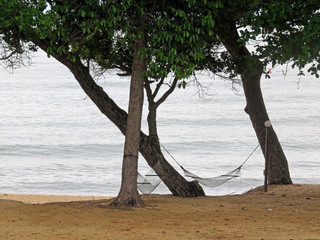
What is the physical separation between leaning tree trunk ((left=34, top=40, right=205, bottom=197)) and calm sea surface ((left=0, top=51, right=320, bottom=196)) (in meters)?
Answer: 3.32

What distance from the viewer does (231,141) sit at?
30.7 meters

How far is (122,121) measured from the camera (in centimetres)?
1073

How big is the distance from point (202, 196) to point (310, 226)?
4791 mm

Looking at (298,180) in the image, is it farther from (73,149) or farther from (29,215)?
(29,215)

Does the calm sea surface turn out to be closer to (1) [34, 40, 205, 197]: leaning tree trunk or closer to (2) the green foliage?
(1) [34, 40, 205, 197]: leaning tree trunk

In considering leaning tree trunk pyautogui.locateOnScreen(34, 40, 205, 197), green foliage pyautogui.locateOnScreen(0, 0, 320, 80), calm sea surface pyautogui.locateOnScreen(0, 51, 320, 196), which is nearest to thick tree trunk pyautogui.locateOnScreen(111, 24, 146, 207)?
green foliage pyautogui.locateOnScreen(0, 0, 320, 80)

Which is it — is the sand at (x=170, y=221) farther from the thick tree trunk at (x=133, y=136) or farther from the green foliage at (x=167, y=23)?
the green foliage at (x=167, y=23)

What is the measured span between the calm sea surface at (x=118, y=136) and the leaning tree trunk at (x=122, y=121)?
3.32 m

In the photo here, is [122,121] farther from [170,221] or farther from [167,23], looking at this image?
[170,221]

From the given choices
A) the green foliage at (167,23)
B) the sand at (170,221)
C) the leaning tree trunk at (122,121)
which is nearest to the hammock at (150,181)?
the leaning tree trunk at (122,121)

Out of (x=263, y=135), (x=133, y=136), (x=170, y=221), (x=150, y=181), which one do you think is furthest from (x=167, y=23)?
(x=263, y=135)

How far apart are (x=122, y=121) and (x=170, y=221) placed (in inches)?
138

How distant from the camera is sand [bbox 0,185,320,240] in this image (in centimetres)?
665

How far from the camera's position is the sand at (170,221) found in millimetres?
6652
